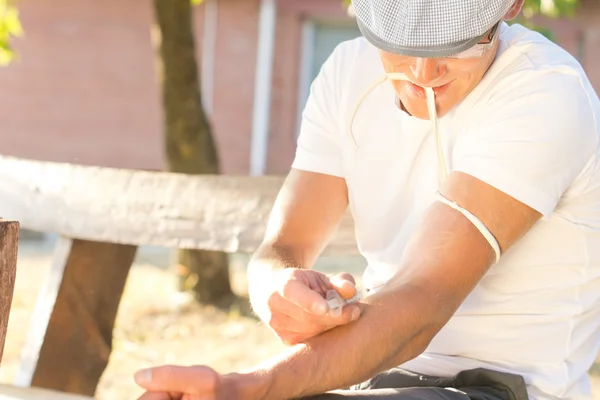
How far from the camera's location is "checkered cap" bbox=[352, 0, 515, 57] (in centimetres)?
186

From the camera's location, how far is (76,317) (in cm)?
312

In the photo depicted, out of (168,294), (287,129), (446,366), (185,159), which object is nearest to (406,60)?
(446,366)

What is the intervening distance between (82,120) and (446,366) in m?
11.2

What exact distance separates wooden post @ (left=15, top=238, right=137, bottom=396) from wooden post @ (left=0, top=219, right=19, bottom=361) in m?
1.11

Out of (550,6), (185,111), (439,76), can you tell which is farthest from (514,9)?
(185,111)

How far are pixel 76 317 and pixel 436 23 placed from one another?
5.76ft

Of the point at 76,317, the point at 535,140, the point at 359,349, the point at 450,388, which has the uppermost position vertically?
the point at 535,140

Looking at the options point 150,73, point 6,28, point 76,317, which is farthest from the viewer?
point 150,73

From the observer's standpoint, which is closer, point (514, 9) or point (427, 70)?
point (427, 70)

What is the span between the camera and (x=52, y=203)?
115 inches

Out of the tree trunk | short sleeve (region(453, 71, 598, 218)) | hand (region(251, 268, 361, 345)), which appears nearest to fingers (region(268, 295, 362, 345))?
hand (region(251, 268, 361, 345))

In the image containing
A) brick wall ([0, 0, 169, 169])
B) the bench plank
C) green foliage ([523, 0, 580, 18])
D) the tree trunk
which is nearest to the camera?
the bench plank

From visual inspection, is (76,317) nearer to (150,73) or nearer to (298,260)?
(298,260)

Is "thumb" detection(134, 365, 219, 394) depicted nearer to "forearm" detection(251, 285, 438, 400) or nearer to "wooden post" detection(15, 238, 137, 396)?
"forearm" detection(251, 285, 438, 400)
